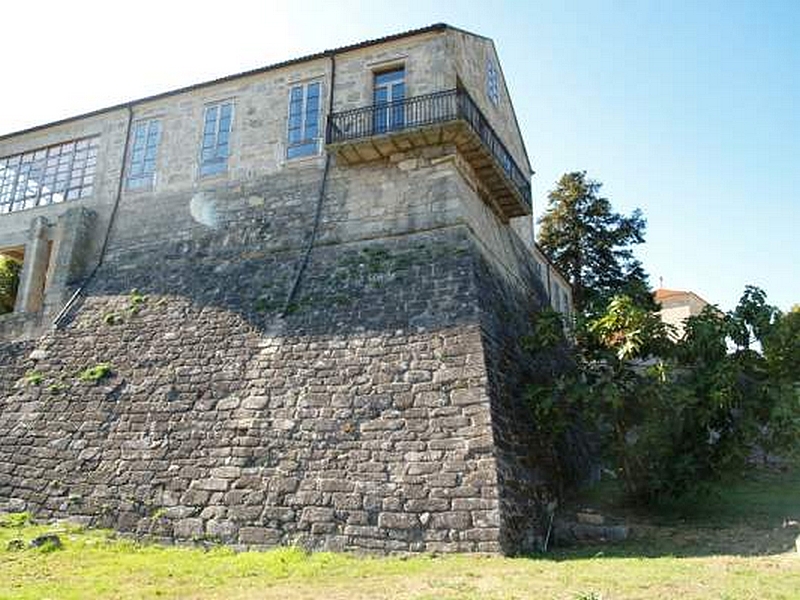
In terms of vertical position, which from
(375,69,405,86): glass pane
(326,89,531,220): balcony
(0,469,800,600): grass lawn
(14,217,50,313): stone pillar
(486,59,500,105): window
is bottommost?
(0,469,800,600): grass lawn

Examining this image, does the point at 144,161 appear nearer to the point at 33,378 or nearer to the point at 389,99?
the point at 33,378

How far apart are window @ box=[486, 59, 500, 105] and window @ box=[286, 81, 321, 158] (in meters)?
4.51

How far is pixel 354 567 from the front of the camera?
8.06 m

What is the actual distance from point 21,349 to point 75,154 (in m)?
6.19

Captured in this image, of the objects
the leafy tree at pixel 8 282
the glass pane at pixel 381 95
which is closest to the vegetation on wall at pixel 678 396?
the glass pane at pixel 381 95

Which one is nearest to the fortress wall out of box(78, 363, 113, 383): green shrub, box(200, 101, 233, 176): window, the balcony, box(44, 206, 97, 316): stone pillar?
box(78, 363, 113, 383): green shrub

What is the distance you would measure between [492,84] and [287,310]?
882 cm

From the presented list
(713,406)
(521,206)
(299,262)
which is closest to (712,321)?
(713,406)

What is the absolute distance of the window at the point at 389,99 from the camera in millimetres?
13523

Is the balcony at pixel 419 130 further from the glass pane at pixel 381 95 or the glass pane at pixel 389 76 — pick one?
the glass pane at pixel 389 76

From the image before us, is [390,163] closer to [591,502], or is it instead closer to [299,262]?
[299,262]

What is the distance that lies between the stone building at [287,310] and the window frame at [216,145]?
58 mm

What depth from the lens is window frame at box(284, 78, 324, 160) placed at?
14.6m

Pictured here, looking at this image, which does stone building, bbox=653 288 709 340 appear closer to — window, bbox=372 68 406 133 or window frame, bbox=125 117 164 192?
window, bbox=372 68 406 133
